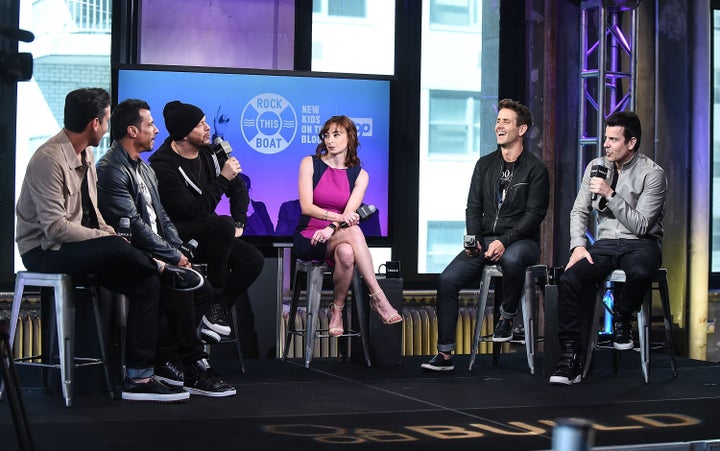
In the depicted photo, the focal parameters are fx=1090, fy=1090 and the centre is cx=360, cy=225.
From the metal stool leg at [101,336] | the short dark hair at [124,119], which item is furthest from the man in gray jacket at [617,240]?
the short dark hair at [124,119]

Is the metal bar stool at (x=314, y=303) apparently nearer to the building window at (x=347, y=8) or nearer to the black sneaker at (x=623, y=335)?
the black sneaker at (x=623, y=335)

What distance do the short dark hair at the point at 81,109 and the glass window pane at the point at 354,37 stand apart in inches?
114

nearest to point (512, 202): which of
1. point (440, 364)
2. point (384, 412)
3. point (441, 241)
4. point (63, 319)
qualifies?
point (440, 364)

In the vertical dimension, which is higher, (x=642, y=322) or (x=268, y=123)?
(x=268, y=123)

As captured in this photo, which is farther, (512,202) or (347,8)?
(347,8)

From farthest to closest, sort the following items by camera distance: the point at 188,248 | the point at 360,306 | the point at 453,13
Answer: the point at 453,13
the point at 360,306
the point at 188,248

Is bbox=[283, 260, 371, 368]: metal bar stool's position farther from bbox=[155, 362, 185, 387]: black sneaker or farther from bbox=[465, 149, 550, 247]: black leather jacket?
bbox=[155, 362, 185, 387]: black sneaker

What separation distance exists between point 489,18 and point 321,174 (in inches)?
94.7

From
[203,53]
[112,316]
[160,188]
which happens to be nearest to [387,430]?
[112,316]

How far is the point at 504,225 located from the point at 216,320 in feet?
5.09

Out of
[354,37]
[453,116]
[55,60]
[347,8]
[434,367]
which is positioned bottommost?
[434,367]

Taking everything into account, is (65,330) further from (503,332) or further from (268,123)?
(268,123)

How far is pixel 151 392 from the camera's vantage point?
425 centimetres

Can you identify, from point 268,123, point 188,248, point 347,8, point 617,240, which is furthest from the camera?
point 347,8
